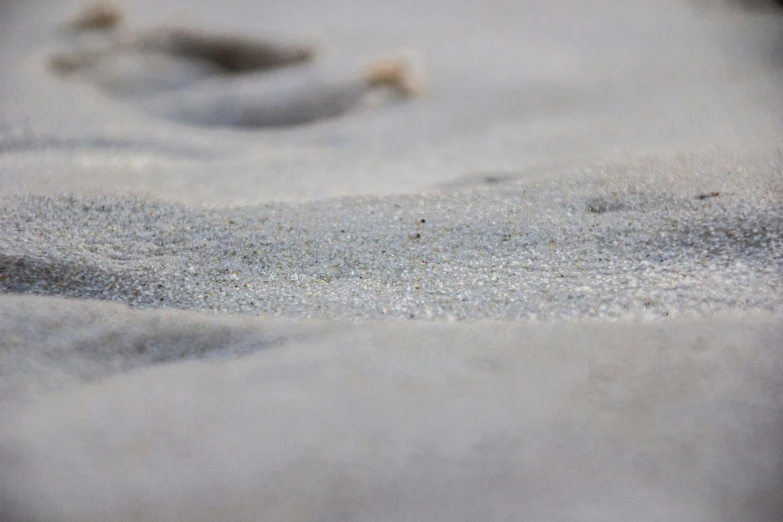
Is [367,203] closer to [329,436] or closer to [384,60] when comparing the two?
[329,436]

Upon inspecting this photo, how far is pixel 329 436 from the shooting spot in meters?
1.02

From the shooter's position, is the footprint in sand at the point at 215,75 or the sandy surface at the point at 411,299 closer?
the sandy surface at the point at 411,299

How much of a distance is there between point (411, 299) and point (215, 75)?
6.26ft

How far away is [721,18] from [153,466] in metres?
2.77

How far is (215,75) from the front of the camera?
9.39 feet

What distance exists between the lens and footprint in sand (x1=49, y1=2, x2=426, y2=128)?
2.55m

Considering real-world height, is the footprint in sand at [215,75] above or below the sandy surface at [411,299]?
above

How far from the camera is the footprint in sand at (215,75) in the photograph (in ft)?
8.36

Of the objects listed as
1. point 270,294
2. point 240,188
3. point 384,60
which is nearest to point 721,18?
point 384,60

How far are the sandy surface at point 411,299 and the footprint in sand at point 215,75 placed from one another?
0.20ft

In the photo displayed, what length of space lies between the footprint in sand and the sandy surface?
0.20 ft

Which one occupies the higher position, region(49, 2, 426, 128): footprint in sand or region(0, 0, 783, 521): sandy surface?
region(49, 2, 426, 128): footprint in sand

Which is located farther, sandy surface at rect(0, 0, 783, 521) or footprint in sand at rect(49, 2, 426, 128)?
footprint in sand at rect(49, 2, 426, 128)

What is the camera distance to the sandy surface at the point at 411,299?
0.96 meters
